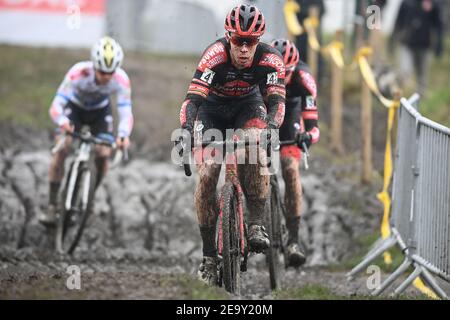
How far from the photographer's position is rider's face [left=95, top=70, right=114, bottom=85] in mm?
11383

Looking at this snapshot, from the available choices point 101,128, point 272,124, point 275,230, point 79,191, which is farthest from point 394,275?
point 101,128

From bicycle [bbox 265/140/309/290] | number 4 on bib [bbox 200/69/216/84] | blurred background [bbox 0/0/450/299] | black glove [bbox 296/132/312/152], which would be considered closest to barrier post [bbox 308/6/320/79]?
blurred background [bbox 0/0/450/299]

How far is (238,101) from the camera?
8922 millimetres

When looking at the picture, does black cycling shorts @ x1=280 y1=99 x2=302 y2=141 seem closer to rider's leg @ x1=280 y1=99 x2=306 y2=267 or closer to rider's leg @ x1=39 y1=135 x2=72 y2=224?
rider's leg @ x1=280 y1=99 x2=306 y2=267

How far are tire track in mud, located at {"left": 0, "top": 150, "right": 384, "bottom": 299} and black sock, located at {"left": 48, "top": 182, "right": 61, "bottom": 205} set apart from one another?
562mm

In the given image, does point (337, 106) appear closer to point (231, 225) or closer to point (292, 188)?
point (292, 188)

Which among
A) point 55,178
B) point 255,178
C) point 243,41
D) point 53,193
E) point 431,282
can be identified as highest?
point 243,41

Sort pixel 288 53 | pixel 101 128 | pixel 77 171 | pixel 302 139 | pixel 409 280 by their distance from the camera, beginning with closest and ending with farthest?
1. pixel 409 280
2. pixel 302 139
3. pixel 288 53
4. pixel 77 171
5. pixel 101 128

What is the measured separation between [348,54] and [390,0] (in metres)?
2.38

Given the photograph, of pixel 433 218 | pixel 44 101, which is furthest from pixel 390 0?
pixel 433 218

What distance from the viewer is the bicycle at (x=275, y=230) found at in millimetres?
9703

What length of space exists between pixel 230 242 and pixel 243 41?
171cm

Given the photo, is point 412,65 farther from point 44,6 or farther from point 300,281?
point 300,281

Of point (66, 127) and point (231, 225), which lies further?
point (66, 127)
